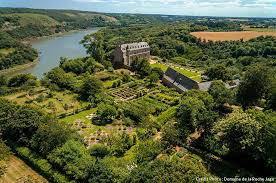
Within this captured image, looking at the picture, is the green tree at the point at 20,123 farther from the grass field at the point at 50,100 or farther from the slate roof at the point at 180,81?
the slate roof at the point at 180,81

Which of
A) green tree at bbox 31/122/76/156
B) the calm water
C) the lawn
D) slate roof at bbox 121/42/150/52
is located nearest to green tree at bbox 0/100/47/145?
green tree at bbox 31/122/76/156

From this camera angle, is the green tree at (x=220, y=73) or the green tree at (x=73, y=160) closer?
the green tree at (x=73, y=160)

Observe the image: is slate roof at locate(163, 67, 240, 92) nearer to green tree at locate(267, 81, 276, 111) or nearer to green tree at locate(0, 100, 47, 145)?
green tree at locate(267, 81, 276, 111)

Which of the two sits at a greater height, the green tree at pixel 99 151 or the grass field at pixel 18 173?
the green tree at pixel 99 151

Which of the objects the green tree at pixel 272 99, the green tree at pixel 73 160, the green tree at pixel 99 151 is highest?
the green tree at pixel 272 99

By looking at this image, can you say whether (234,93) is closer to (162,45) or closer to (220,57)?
(220,57)

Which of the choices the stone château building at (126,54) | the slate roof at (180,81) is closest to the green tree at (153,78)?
the slate roof at (180,81)

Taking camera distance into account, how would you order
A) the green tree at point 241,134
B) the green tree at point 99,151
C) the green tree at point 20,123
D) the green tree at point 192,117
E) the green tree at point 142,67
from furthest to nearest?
the green tree at point 142,67, the green tree at point 20,123, the green tree at point 192,117, the green tree at point 99,151, the green tree at point 241,134

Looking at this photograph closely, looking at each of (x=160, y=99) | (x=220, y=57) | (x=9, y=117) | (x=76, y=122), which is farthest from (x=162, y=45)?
(x=9, y=117)
